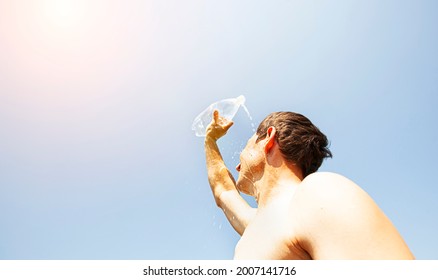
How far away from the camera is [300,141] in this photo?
279 centimetres

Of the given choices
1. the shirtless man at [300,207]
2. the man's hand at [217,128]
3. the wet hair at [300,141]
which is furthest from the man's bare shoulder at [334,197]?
the man's hand at [217,128]

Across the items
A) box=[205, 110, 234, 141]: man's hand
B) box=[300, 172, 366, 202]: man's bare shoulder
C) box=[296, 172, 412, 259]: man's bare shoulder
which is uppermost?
box=[205, 110, 234, 141]: man's hand

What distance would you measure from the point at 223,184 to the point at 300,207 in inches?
87.5

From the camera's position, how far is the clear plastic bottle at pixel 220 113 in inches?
242

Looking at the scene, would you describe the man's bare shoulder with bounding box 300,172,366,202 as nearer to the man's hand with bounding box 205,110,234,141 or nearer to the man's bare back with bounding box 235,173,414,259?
the man's bare back with bounding box 235,173,414,259

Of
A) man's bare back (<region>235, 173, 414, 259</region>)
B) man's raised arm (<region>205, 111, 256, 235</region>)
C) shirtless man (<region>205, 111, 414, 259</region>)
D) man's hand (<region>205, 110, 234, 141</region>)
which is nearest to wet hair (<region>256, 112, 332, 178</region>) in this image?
shirtless man (<region>205, 111, 414, 259</region>)

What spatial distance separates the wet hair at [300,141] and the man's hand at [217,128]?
169 cm

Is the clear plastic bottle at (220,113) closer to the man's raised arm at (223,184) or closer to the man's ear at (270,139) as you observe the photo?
the man's raised arm at (223,184)

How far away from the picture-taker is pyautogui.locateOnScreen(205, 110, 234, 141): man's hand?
4629 millimetres

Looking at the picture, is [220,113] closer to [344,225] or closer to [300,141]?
[300,141]

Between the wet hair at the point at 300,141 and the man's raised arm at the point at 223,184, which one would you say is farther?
the man's raised arm at the point at 223,184

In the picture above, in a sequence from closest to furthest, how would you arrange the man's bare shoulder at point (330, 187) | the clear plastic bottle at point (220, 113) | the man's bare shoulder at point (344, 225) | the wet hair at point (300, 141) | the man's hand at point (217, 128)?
the man's bare shoulder at point (344, 225) → the man's bare shoulder at point (330, 187) → the wet hair at point (300, 141) → the man's hand at point (217, 128) → the clear plastic bottle at point (220, 113)
